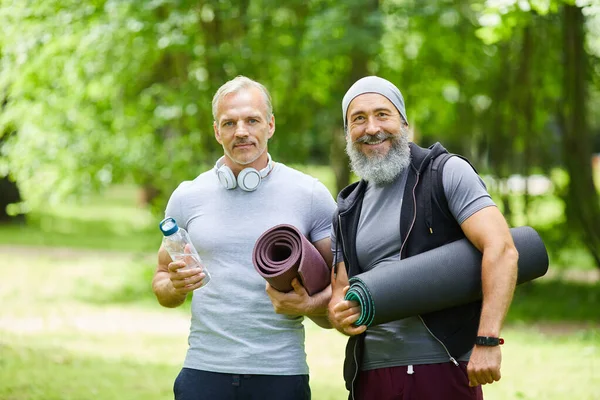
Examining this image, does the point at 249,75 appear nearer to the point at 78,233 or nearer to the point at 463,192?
the point at 463,192

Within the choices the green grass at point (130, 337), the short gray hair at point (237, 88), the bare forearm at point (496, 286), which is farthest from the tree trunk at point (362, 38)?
the bare forearm at point (496, 286)

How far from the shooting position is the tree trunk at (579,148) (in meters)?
12.5

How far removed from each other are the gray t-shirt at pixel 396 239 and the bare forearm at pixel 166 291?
2.57ft

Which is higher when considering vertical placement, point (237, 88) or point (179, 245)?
point (237, 88)

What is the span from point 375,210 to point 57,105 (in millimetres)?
11713

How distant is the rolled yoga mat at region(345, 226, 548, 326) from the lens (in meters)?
3.40

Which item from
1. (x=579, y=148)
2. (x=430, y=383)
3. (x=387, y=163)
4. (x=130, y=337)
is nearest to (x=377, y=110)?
(x=387, y=163)

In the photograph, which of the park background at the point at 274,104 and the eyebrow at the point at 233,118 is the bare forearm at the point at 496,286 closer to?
the eyebrow at the point at 233,118

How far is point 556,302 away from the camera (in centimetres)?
1359

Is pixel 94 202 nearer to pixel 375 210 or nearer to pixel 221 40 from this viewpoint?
pixel 221 40

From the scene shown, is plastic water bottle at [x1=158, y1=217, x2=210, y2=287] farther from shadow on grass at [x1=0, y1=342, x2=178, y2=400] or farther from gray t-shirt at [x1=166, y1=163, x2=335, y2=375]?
shadow on grass at [x1=0, y1=342, x2=178, y2=400]

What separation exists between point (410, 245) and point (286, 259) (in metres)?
0.51

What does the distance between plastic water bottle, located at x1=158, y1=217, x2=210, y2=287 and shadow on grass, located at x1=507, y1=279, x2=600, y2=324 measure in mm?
9369

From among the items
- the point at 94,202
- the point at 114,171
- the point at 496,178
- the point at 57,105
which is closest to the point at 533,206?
the point at 496,178
